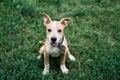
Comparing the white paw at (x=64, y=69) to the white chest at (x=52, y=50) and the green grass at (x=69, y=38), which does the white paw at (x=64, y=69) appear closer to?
the green grass at (x=69, y=38)

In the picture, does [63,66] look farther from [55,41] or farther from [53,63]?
[55,41]

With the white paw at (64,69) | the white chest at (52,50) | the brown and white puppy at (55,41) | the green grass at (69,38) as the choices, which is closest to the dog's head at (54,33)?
the brown and white puppy at (55,41)

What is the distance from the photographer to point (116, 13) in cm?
702

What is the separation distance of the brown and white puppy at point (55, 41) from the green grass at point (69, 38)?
21 cm

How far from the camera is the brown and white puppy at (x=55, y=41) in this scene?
4.75m

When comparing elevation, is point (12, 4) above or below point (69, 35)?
above

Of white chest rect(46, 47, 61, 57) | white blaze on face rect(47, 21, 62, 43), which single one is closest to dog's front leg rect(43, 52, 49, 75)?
white chest rect(46, 47, 61, 57)

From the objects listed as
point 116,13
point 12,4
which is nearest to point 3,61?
point 12,4

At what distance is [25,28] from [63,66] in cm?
172

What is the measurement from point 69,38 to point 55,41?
1.49m

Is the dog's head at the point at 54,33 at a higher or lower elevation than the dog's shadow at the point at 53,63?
higher

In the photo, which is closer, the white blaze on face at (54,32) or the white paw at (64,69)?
the white blaze on face at (54,32)

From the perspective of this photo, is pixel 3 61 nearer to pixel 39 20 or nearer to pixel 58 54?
pixel 58 54

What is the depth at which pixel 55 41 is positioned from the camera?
4.73 m
